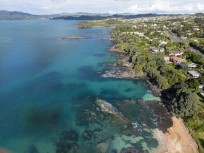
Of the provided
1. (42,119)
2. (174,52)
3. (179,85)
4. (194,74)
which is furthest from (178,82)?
(174,52)

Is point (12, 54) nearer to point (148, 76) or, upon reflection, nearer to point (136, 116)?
point (148, 76)

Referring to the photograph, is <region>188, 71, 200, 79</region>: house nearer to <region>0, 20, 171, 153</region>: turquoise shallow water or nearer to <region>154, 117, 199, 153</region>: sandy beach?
<region>0, 20, 171, 153</region>: turquoise shallow water

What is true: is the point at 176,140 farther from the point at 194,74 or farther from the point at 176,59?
the point at 176,59

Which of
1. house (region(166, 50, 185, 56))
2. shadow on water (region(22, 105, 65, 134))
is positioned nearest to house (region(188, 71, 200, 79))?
house (region(166, 50, 185, 56))

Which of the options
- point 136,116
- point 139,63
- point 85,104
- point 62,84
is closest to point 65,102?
point 85,104

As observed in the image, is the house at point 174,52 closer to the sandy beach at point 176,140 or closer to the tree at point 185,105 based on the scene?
the tree at point 185,105
